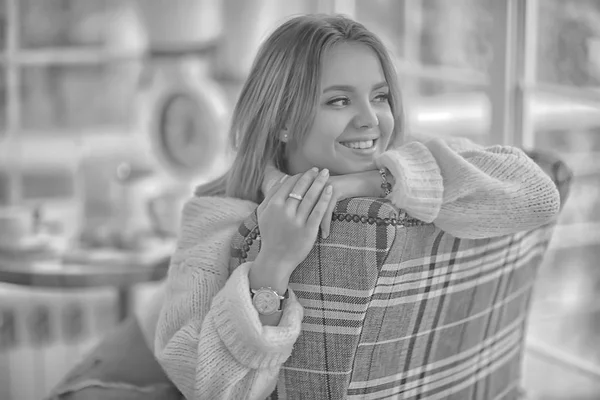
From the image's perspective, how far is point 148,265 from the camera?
7.57 feet

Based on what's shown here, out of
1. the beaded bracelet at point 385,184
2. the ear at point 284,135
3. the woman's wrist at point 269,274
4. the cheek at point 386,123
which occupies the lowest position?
the woman's wrist at point 269,274

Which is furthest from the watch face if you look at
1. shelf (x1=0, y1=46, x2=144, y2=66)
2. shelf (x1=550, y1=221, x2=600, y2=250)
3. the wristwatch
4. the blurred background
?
shelf (x1=550, y1=221, x2=600, y2=250)

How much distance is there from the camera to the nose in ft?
4.42

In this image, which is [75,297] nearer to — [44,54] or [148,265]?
[44,54]

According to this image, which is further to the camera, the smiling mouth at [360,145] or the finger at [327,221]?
the smiling mouth at [360,145]

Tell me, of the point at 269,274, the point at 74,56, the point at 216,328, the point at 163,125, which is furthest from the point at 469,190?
the point at 74,56

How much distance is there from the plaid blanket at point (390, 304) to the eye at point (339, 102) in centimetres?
22

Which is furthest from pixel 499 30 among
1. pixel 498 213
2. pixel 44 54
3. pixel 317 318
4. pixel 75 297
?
pixel 75 297

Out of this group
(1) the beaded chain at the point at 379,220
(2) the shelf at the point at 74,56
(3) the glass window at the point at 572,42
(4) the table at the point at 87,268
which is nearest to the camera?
(1) the beaded chain at the point at 379,220

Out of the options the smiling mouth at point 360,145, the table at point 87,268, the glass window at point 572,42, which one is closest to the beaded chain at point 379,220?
the smiling mouth at point 360,145

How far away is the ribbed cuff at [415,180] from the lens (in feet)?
3.82

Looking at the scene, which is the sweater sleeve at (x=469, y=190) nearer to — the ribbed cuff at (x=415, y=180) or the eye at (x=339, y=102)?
the ribbed cuff at (x=415, y=180)

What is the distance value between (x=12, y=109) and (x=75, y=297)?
0.90m

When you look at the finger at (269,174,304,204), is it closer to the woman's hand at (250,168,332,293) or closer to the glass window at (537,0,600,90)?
the woman's hand at (250,168,332,293)
